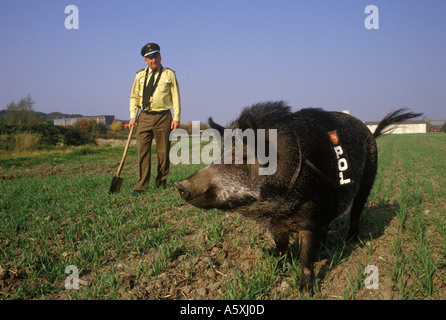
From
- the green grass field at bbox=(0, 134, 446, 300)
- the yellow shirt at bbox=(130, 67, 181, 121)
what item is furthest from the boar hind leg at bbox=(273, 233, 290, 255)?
the yellow shirt at bbox=(130, 67, 181, 121)

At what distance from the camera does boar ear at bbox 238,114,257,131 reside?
93.8 inches

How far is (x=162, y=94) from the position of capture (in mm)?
6121

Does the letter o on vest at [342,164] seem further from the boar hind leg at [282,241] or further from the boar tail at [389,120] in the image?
the boar tail at [389,120]

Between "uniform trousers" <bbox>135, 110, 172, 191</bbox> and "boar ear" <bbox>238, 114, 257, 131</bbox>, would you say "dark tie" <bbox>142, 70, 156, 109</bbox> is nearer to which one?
"uniform trousers" <bbox>135, 110, 172, 191</bbox>

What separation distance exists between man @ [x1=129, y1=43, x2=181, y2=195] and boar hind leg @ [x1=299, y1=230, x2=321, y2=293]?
13.7 ft

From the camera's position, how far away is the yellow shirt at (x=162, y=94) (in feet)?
20.0

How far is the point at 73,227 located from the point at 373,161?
378 centimetres

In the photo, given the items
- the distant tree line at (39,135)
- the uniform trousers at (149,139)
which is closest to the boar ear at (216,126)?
the uniform trousers at (149,139)

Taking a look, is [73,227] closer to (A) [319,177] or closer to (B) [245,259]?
(B) [245,259]

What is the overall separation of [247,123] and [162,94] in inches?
161

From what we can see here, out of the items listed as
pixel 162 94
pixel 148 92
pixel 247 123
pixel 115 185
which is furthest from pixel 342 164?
pixel 115 185

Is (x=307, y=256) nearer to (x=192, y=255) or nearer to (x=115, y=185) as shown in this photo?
(x=192, y=255)

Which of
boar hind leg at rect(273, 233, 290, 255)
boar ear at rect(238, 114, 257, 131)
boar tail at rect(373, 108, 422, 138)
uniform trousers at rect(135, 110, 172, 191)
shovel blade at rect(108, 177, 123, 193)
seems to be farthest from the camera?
uniform trousers at rect(135, 110, 172, 191)
